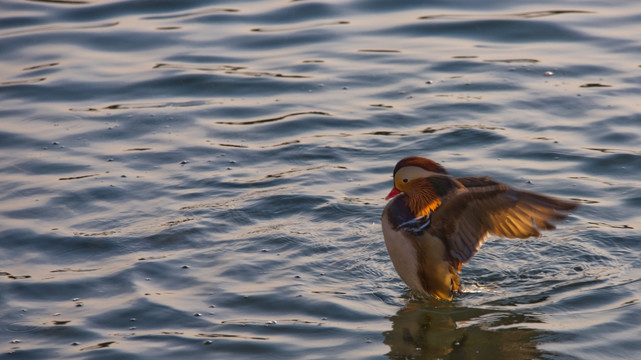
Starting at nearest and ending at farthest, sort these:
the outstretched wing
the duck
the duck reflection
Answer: the duck reflection
the outstretched wing
the duck

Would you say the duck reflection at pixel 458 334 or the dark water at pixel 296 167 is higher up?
the dark water at pixel 296 167

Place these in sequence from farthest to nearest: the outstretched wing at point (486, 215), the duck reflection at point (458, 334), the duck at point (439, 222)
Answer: the duck at point (439, 222) < the outstretched wing at point (486, 215) < the duck reflection at point (458, 334)

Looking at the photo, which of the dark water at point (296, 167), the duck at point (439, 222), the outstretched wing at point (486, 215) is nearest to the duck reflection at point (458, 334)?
the dark water at point (296, 167)

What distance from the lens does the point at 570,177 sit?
7.46 m

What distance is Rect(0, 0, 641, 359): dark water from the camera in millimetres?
5574

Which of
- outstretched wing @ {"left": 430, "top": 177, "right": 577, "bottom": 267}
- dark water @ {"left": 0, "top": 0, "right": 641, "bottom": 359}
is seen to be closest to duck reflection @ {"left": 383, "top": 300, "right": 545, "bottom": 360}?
dark water @ {"left": 0, "top": 0, "right": 641, "bottom": 359}

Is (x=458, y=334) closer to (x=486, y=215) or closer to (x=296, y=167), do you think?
(x=486, y=215)

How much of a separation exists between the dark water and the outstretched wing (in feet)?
1.48

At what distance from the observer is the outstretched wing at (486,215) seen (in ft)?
18.0

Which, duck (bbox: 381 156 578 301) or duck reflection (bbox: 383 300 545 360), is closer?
duck reflection (bbox: 383 300 545 360)

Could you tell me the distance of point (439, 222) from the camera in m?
5.77

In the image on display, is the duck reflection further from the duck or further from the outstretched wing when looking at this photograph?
the outstretched wing

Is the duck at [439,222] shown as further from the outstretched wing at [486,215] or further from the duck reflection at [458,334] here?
the duck reflection at [458,334]

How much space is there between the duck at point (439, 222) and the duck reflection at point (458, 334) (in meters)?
Result: 0.17
